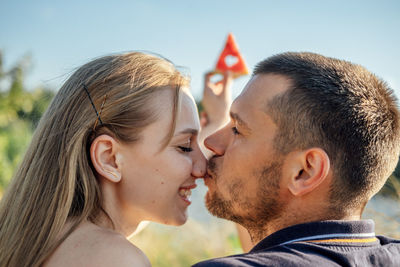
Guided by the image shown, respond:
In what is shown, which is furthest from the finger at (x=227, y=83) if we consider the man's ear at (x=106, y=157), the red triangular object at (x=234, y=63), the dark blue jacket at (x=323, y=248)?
the dark blue jacket at (x=323, y=248)

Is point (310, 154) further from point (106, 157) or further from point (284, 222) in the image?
point (106, 157)

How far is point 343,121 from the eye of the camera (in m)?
2.50

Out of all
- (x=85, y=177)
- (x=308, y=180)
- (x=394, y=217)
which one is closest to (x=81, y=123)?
(x=85, y=177)

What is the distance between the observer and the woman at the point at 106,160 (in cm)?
269

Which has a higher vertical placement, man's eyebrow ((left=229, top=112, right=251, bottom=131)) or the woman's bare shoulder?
man's eyebrow ((left=229, top=112, right=251, bottom=131))

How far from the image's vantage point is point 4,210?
9.62ft

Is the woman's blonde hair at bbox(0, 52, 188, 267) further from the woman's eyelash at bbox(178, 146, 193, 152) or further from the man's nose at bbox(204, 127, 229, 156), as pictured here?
the man's nose at bbox(204, 127, 229, 156)

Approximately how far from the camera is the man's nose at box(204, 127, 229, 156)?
3.04 meters

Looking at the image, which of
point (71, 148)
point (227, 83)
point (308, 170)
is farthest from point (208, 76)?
point (308, 170)

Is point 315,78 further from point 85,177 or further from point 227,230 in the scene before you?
point 227,230

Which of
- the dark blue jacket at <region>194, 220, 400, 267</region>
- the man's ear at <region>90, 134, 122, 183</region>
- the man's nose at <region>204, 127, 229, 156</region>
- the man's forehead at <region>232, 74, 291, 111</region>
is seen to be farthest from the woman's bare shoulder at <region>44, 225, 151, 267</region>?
the man's forehead at <region>232, 74, 291, 111</region>

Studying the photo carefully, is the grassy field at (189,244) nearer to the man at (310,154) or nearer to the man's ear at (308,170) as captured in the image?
the man at (310,154)

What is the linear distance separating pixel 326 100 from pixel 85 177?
1.57 m

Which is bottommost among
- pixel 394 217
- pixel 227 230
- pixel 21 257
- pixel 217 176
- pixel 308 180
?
pixel 227 230
